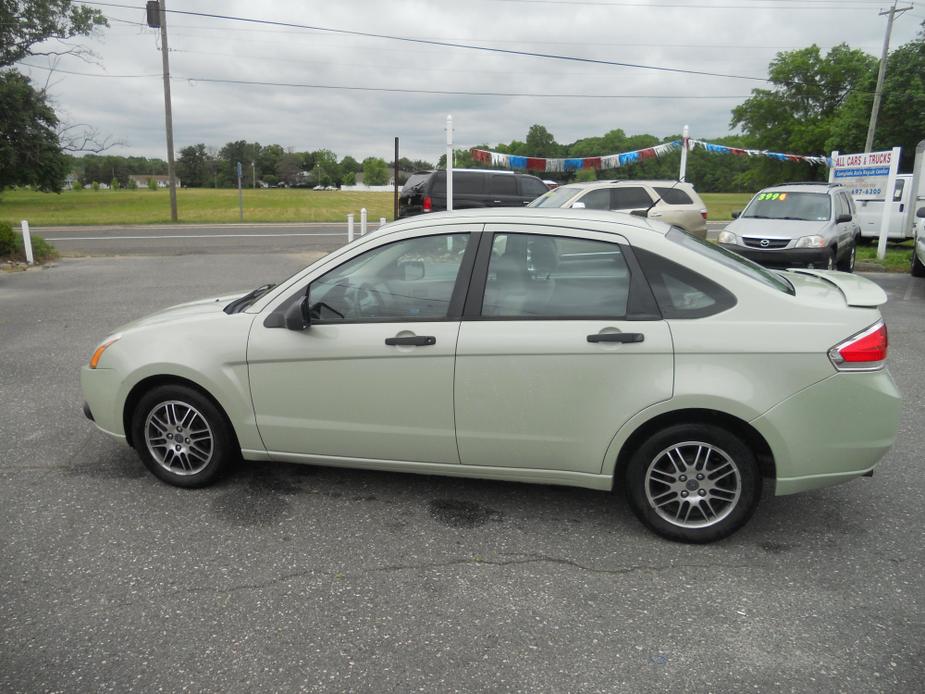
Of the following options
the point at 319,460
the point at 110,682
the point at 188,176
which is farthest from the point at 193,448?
the point at 188,176

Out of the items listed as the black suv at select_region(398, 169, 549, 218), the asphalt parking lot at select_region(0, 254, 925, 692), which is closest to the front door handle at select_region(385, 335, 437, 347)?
the asphalt parking lot at select_region(0, 254, 925, 692)

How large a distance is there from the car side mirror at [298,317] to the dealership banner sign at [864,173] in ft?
61.2

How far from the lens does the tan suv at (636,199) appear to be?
44.7 ft

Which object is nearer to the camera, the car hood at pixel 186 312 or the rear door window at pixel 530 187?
the car hood at pixel 186 312

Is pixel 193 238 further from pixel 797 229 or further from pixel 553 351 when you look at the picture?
pixel 553 351

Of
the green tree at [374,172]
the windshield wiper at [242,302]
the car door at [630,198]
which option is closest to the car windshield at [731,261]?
the windshield wiper at [242,302]

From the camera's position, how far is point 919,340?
8289 mm

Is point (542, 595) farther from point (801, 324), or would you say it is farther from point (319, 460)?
point (801, 324)

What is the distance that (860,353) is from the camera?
3266 mm

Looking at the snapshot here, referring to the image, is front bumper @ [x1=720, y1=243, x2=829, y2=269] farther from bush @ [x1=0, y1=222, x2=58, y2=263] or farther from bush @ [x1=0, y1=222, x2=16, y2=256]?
bush @ [x1=0, y1=222, x2=16, y2=256]

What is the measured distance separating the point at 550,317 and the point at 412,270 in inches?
32.5

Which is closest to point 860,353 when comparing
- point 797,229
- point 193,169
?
point 797,229

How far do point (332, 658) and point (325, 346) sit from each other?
1623 millimetres

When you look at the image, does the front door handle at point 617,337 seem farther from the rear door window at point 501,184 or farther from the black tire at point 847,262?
the rear door window at point 501,184
